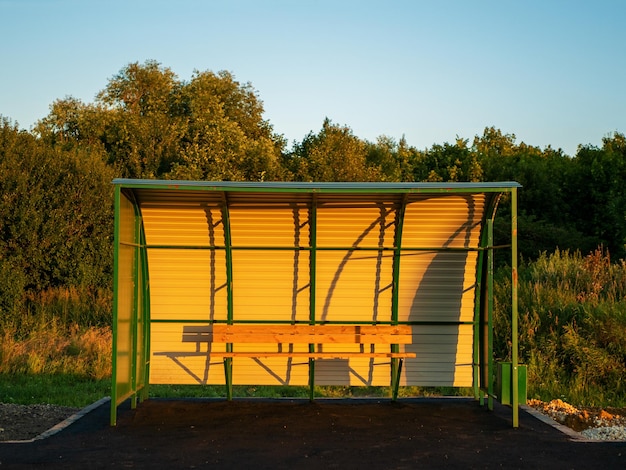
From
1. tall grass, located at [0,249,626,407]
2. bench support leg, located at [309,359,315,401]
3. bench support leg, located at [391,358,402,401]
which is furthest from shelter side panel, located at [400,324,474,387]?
tall grass, located at [0,249,626,407]

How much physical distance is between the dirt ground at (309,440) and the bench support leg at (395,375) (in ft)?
0.91

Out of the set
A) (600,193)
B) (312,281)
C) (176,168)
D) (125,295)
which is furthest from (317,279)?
(600,193)

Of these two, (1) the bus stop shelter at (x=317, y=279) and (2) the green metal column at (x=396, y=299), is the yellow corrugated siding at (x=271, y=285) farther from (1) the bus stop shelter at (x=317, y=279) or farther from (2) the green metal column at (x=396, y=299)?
(2) the green metal column at (x=396, y=299)

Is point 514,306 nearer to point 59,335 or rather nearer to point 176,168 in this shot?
point 59,335

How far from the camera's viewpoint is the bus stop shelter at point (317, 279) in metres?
11.5

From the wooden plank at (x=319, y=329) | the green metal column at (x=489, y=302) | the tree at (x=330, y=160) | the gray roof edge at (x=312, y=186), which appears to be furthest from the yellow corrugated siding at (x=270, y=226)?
the tree at (x=330, y=160)

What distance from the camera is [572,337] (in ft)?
47.4

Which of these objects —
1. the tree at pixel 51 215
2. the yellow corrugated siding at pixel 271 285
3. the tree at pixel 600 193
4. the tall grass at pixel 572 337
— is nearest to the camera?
the yellow corrugated siding at pixel 271 285

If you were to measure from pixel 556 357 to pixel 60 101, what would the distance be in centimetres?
2945

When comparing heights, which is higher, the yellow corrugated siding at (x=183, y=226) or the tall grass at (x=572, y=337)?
the yellow corrugated siding at (x=183, y=226)

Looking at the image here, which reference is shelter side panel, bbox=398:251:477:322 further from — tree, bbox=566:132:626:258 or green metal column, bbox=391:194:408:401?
tree, bbox=566:132:626:258

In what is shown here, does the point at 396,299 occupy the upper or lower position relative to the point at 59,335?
upper

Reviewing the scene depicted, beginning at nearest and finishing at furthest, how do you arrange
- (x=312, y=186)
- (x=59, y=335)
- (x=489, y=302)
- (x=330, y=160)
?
1. (x=312, y=186)
2. (x=489, y=302)
3. (x=59, y=335)
4. (x=330, y=160)

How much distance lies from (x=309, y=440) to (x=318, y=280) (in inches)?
123
